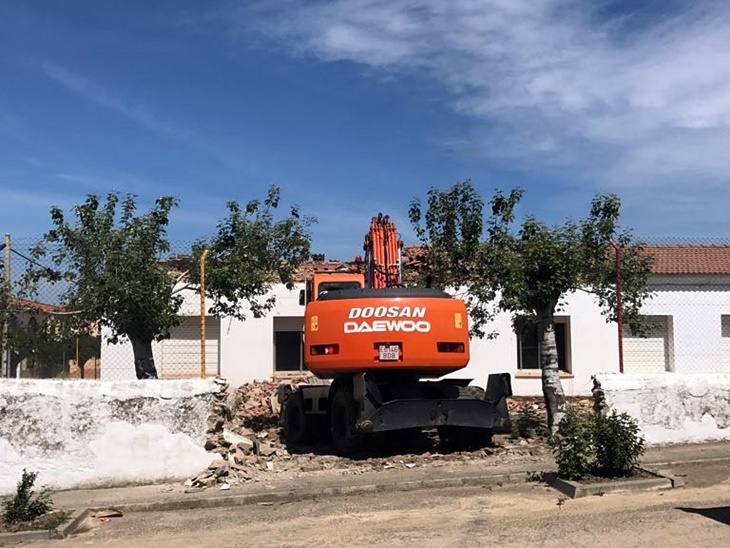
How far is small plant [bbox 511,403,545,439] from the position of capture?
12306mm

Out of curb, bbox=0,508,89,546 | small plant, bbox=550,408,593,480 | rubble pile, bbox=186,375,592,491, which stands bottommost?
curb, bbox=0,508,89,546

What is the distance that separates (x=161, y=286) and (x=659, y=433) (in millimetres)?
8089

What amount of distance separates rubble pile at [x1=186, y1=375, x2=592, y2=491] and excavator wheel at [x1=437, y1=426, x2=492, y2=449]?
0.18 metres

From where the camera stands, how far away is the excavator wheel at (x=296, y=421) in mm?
12539

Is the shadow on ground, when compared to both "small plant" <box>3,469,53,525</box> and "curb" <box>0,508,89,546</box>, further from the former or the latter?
"small plant" <box>3,469,53,525</box>

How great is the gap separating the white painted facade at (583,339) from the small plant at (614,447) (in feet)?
35.6

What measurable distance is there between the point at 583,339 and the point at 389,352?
36.6 ft

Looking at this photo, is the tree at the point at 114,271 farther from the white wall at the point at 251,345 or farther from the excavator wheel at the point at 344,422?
the white wall at the point at 251,345

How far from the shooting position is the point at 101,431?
31.3 feet

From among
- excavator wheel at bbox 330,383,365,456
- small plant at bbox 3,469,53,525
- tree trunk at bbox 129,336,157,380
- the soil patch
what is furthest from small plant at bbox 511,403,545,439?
small plant at bbox 3,469,53,525

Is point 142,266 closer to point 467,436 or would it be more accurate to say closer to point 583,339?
point 467,436

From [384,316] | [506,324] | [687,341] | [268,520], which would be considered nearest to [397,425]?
[384,316]

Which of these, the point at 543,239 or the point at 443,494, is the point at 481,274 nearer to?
the point at 543,239

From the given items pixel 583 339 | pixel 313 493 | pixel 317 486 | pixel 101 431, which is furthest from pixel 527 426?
pixel 583 339
